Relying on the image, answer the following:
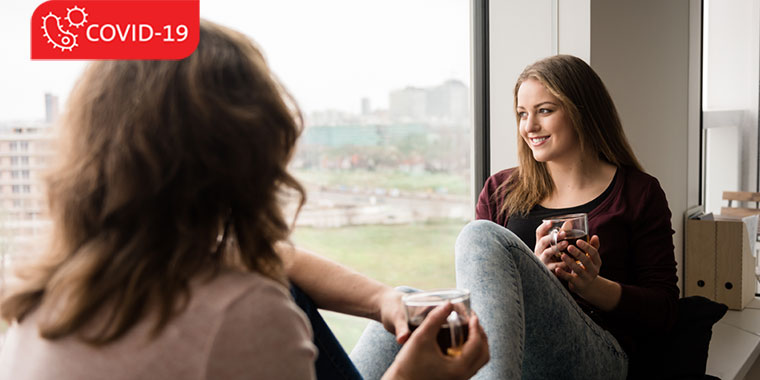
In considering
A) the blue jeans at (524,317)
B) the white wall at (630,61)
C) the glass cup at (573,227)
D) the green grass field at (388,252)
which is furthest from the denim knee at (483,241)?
the white wall at (630,61)

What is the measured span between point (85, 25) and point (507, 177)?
1.32 m

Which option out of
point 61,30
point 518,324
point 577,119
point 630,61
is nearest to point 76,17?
point 61,30

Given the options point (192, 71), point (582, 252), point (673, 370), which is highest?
point (192, 71)

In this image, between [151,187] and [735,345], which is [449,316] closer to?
[151,187]

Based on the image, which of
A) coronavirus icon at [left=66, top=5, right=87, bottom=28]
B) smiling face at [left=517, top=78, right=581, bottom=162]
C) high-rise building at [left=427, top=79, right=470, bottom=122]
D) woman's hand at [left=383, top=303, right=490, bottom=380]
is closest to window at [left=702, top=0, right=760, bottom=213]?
high-rise building at [left=427, top=79, right=470, bottom=122]

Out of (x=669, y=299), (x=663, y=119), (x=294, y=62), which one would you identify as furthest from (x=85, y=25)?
(x=663, y=119)

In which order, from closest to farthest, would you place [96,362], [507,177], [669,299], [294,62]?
[96,362], [669,299], [294,62], [507,177]

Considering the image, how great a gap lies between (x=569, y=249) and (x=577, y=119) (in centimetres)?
53

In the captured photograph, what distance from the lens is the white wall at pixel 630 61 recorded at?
2520 millimetres

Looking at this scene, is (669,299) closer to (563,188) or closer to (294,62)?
(563,188)

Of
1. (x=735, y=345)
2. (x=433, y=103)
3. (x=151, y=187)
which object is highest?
(x=433, y=103)

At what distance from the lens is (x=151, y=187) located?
2.49ft

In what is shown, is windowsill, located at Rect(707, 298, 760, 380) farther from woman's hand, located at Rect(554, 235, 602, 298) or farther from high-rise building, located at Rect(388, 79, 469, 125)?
high-rise building, located at Rect(388, 79, 469, 125)

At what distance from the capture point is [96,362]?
28.6 inches
